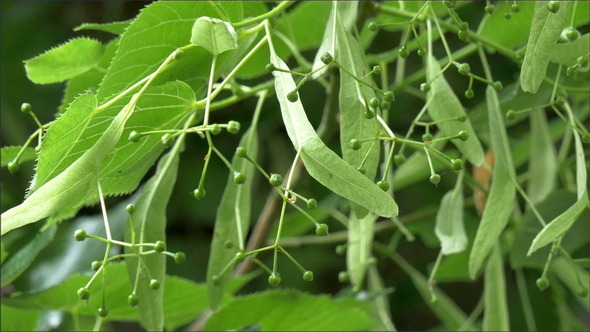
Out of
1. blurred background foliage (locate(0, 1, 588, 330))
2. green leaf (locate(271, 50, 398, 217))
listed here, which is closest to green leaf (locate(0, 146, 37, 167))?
green leaf (locate(271, 50, 398, 217))

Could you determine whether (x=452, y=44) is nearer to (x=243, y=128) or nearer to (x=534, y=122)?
(x=243, y=128)

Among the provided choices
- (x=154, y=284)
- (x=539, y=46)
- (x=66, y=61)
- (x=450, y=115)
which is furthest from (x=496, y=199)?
(x=66, y=61)

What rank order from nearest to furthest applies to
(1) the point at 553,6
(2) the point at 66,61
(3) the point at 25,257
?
(1) the point at 553,6 < (2) the point at 66,61 < (3) the point at 25,257

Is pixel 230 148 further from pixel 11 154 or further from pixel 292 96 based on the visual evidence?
pixel 292 96

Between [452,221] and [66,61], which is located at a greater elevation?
[66,61]

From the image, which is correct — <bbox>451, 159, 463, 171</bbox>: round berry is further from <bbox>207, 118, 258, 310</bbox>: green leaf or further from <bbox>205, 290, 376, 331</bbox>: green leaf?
<bbox>205, 290, 376, 331</bbox>: green leaf
